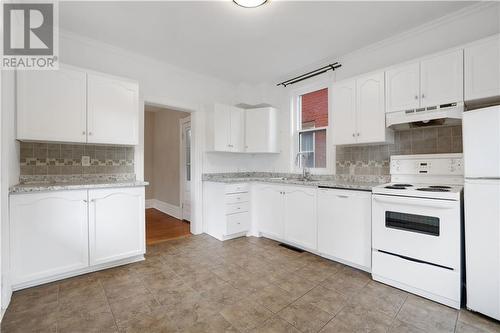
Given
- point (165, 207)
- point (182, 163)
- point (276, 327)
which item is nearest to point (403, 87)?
point (276, 327)

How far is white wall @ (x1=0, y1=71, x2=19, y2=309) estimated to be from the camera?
1.77 metres

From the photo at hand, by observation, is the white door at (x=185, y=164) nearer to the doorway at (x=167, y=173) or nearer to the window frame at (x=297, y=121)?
the doorway at (x=167, y=173)

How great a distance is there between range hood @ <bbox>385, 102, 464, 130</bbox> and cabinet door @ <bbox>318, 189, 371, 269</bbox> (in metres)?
0.86

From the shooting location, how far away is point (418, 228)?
1977 millimetres

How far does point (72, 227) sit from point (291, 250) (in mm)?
2454

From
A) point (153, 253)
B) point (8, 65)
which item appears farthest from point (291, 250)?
point (8, 65)

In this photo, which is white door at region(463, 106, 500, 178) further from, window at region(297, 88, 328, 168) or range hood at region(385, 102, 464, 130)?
window at region(297, 88, 328, 168)

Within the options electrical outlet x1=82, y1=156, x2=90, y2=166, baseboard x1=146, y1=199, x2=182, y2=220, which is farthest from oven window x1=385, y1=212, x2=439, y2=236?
baseboard x1=146, y1=199, x2=182, y2=220

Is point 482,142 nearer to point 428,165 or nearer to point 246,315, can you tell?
point 428,165

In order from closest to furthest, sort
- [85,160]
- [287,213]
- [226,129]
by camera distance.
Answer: [85,160]
[287,213]
[226,129]

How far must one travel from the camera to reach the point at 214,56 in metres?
3.21

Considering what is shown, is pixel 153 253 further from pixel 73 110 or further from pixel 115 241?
pixel 73 110

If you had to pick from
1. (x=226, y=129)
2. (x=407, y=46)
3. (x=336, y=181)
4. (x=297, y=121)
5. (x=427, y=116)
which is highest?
(x=407, y=46)

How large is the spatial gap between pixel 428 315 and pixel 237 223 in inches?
91.8
